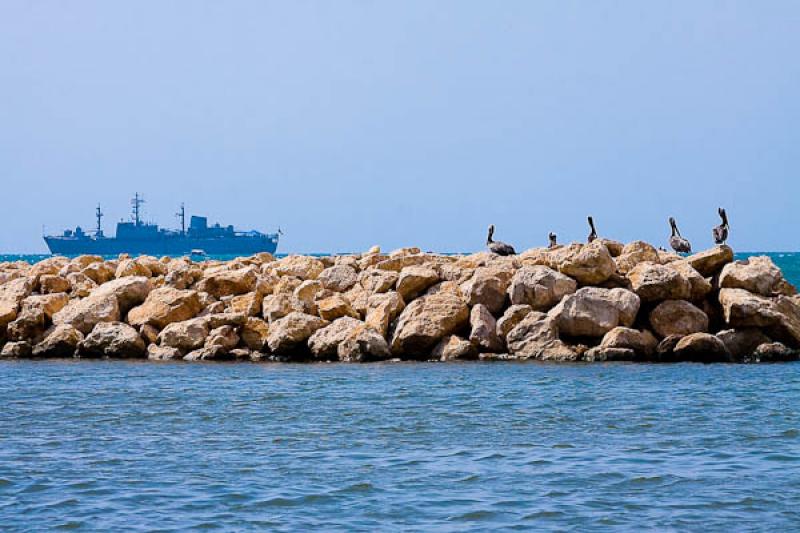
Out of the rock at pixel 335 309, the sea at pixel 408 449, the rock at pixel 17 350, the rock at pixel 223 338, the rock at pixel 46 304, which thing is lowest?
the sea at pixel 408 449

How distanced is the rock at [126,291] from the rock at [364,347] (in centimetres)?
485

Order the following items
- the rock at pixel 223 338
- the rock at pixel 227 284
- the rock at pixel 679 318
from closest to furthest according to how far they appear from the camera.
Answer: the rock at pixel 679 318
the rock at pixel 223 338
the rock at pixel 227 284

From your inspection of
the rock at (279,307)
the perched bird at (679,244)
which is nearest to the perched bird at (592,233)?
the perched bird at (679,244)

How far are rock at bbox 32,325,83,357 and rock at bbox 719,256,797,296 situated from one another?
11.6 metres

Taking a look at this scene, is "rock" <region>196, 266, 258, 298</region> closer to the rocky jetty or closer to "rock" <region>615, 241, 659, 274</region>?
the rocky jetty

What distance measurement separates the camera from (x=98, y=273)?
2578 centimetres

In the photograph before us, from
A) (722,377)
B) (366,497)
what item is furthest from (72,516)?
(722,377)

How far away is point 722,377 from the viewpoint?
709 inches

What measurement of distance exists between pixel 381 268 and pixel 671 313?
6205mm

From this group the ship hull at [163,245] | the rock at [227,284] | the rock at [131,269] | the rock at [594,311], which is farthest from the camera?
the ship hull at [163,245]

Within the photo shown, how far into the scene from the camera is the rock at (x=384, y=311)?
21.0 m

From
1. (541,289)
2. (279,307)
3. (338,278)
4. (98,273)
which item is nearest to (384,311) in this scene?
(279,307)

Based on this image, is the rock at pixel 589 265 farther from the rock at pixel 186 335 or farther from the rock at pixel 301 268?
the rock at pixel 186 335

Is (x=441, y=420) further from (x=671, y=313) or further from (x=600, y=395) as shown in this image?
(x=671, y=313)
